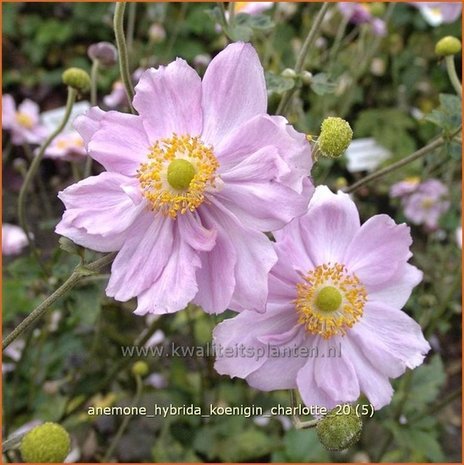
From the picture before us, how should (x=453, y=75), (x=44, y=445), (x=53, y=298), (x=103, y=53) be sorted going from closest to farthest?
1. (x=53, y=298)
2. (x=44, y=445)
3. (x=453, y=75)
4. (x=103, y=53)

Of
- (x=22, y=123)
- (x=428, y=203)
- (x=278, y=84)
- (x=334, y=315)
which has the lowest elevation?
(x=428, y=203)

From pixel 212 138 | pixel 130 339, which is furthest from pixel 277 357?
pixel 130 339

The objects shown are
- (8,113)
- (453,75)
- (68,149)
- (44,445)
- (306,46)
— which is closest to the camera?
(44,445)

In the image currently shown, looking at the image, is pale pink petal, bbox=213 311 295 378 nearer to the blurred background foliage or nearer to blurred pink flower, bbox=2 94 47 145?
the blurred background foliage

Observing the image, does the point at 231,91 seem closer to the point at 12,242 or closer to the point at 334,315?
the point at 334,315

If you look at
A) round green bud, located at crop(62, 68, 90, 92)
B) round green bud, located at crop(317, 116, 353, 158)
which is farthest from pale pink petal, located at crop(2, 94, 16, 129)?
round green bud, located at crop(317, 116, 353, 158)

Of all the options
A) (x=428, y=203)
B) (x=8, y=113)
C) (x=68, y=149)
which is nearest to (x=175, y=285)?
(x=68, y=149)
